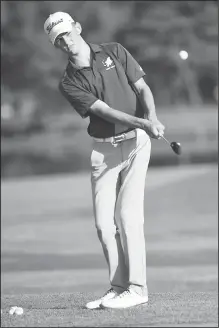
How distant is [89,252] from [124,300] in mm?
10942

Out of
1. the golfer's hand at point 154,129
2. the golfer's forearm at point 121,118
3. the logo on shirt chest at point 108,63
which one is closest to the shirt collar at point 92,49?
the logo on shirt chest at point 108,63

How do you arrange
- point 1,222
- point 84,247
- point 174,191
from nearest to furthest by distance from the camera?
point 84,247
point 1,222
point 174,191

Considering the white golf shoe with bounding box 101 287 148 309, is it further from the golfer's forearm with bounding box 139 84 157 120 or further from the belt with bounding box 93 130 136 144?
the golfer's forearm with bounding box 139 84 157 120

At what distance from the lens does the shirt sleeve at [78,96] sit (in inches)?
285

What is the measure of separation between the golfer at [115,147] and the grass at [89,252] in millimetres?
357

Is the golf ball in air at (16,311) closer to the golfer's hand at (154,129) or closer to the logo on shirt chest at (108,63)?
the golfer's hand at (154,129)

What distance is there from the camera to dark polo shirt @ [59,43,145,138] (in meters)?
7.28

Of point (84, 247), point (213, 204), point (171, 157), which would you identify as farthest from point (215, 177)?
point (84, 247)

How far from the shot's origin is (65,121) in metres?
29.4

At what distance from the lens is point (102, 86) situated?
7312mm

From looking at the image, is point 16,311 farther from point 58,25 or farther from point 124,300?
point 58,25

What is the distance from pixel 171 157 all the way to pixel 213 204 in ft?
15.3

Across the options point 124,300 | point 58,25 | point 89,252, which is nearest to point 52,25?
point 58,25

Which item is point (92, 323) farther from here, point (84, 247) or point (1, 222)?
point (1, 222)
